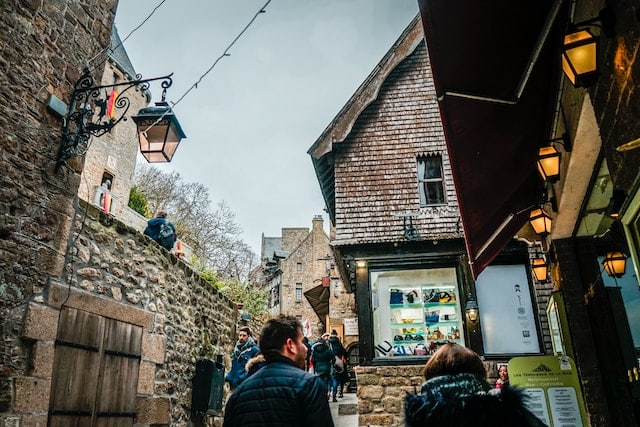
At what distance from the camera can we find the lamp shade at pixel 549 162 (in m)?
4.64

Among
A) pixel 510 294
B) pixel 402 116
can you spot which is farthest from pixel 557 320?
pixel 402 116

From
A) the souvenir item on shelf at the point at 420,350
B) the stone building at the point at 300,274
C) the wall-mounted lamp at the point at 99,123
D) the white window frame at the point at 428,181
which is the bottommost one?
the souvenir item on shelf at the point at 420,350

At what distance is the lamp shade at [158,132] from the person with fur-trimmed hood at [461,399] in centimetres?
449

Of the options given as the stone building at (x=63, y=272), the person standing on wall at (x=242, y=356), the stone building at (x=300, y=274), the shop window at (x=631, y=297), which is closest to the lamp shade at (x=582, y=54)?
the shop window at (x=631, y=297)

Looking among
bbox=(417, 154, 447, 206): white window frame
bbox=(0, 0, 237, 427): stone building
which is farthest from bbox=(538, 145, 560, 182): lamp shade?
bbox=(417, 154, 447, 206): white window frame

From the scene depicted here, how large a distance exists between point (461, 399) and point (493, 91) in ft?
8.20

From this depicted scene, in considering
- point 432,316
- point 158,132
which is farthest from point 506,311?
point 158,132

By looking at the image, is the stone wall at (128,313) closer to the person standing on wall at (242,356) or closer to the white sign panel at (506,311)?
the person standing on wall at (242,356)

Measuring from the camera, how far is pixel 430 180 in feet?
40.2

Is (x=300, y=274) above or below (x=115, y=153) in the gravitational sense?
below

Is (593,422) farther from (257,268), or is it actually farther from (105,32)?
(257,268)

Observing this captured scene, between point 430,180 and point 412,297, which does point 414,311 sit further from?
point 430,180

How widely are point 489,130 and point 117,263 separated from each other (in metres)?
4.63

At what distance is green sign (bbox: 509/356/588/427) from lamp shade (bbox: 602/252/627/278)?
43.9 inches
